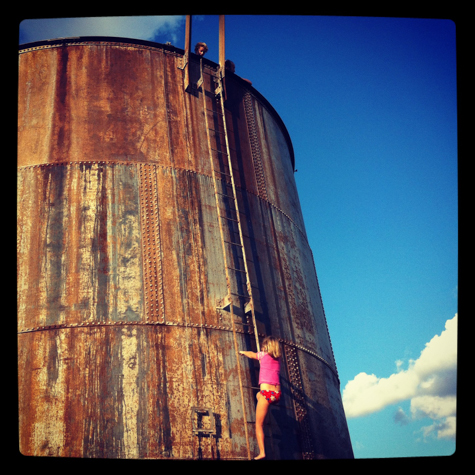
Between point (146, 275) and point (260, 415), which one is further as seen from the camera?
point (146, 275)

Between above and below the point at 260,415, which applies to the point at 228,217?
above

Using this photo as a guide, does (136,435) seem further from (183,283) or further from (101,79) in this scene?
(101,79)

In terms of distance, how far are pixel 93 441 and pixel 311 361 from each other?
4.30 meters

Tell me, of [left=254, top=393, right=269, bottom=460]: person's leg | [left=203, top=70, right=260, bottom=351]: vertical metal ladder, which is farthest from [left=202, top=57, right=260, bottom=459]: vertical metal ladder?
[left=254, top=393, right=269, bottom=460]: person's leg

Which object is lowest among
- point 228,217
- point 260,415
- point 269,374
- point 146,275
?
point 260,415

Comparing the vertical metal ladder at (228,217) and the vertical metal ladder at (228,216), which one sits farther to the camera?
the vertical metal ladder at (228,216)

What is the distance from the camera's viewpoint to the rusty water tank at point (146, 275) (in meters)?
8.16

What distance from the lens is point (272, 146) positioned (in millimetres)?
12711

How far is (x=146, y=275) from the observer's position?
9.12 meters

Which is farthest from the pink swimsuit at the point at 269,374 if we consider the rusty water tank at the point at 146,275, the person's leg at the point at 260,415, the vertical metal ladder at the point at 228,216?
the vertical metal ladder at the point at 228,216

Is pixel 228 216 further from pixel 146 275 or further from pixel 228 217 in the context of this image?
pixel 146 275

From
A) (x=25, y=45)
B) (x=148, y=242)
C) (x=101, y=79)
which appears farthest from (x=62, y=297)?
(x=25, y=45)

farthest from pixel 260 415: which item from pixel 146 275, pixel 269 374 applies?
pixel 146 275

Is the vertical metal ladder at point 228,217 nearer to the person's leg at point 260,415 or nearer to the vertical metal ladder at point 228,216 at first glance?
the vertical metal ladder at point 228,216
